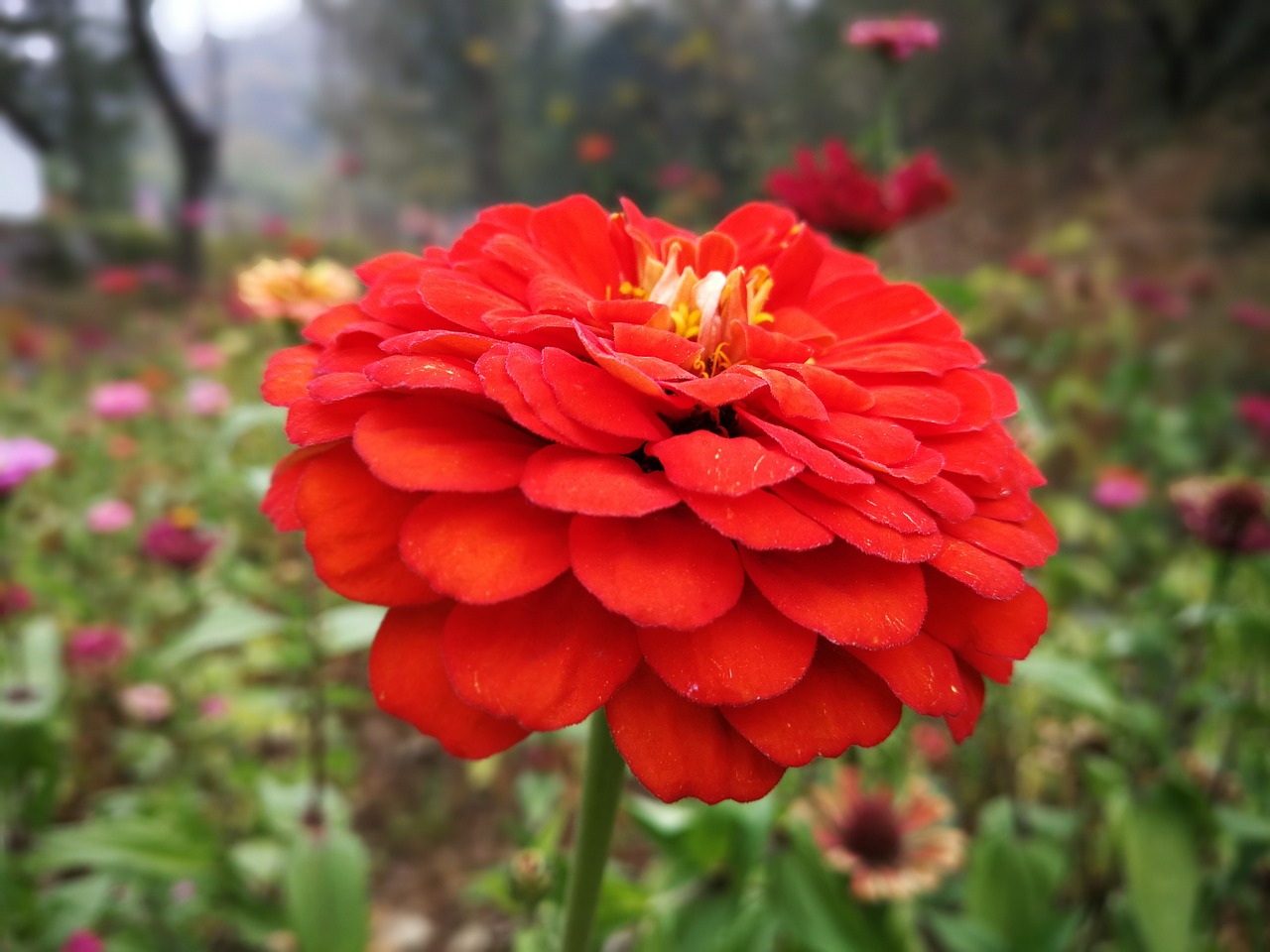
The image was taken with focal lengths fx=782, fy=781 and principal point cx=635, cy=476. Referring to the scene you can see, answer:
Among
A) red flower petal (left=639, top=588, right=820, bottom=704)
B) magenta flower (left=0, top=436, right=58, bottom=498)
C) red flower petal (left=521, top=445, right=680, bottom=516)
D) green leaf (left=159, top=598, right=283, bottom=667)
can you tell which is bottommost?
green leaf (left=159, top=598, right=283, bottom=667)

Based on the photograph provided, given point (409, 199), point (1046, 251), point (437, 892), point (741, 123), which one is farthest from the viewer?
point (409, 199)

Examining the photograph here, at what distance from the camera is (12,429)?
205 cm

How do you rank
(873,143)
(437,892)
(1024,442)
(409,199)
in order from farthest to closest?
(409,199) → (437,892) → (873,143) → (1024,442)

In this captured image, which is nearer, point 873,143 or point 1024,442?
point 1024,442

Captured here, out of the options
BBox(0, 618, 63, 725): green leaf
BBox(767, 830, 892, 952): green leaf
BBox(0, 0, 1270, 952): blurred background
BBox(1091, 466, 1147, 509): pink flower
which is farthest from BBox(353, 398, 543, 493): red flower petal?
BBox(1091, 466, 1147, 509): pink flower

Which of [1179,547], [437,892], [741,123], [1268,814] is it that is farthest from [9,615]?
[741,123]

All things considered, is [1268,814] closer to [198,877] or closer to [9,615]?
[198,877]

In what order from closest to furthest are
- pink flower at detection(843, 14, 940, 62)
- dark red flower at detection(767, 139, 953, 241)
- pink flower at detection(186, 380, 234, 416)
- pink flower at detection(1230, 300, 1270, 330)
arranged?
1. dark red flower at detection(767, 139, 953, 241)
2. pink flower at detection(843, 14, 940, 62)
3. pink flower at detection(186, 380, 234, 416)
4. pink flower at detection(1230, 300, 1270, 330)

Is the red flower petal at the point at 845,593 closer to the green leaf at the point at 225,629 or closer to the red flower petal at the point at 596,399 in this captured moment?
the red flower petal at the point at 596,399

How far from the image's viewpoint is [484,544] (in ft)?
0.80

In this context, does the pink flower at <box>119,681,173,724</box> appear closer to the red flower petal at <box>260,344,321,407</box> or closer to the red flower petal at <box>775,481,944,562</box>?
the red flower petal at <box>260,344,321,407</box>

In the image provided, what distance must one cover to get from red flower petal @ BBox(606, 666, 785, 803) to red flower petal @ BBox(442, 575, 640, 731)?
0.04ft

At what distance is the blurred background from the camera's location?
0.65m

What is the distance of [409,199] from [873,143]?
6267 millimetres
